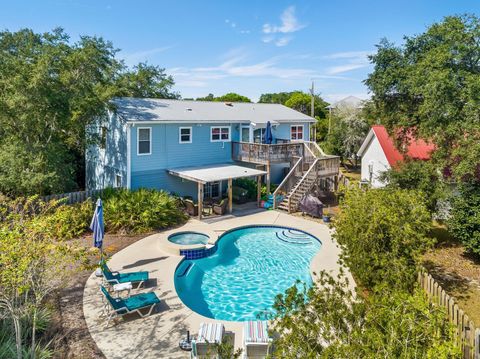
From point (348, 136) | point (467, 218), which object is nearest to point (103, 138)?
point (467, 218)

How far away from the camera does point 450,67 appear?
1681cm

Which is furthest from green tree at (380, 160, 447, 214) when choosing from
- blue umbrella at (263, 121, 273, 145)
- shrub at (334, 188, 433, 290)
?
blue umbrella at (263, 121, 273, 145)

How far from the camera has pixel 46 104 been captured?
18984 mm

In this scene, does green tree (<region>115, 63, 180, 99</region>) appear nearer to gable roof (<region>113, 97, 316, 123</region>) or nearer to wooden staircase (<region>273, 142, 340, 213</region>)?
gable roof (<region>113, 97, 316, 123</region>)

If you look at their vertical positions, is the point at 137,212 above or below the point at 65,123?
below

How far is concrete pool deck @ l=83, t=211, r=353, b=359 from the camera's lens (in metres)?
9.16

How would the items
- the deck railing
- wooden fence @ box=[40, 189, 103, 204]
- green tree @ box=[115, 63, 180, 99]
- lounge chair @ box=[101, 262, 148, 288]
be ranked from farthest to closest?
green tree @ box=[115, 63, 180, 99] → the deck railing → wooden fence @ box=[40, 189, 103, 204] → lounge chair @ box=[101, 262, 148, 288]

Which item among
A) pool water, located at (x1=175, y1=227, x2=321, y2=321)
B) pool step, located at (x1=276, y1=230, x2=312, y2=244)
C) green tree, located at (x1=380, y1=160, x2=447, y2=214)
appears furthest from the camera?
pool step, located at (x1=276, y1=230, x2=312, y2=244)

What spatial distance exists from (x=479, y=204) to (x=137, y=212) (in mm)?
16488

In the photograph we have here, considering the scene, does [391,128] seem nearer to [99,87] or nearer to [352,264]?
[352,264]

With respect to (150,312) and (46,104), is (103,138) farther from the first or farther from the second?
(150,312)

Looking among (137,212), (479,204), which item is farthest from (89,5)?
(479,204)

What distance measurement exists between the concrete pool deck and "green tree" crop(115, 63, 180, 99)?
22.7 meters

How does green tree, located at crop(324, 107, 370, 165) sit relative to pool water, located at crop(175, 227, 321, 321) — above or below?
above
